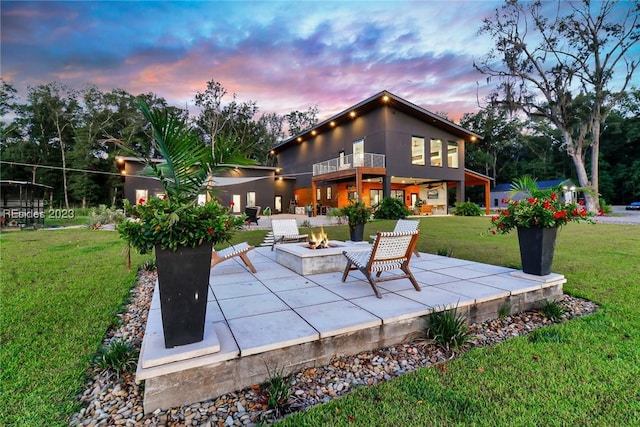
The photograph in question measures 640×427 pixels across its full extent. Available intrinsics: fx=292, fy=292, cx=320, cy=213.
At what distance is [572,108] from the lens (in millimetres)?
19578

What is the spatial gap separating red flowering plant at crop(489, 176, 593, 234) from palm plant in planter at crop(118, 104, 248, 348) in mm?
3386

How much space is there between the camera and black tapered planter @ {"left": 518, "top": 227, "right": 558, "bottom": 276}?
3473mm

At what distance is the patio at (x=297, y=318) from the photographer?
1.78 metres

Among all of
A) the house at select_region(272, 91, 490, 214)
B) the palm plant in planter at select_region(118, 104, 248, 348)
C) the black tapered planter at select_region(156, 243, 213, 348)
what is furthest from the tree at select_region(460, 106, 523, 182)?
the black tapered planter at select_region(156, 243, 213, 348)

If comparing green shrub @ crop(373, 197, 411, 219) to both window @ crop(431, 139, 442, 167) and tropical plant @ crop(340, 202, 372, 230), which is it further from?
tropical plant @ crop(340, 202, 372, 230)

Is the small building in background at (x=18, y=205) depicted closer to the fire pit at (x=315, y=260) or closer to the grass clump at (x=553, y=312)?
the fire pit at (x=315, y=260)

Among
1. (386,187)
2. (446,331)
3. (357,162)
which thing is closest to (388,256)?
(446,331)

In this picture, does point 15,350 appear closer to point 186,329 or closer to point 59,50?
point 186,329

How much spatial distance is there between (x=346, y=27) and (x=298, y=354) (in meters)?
10.4

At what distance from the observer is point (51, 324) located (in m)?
2.89

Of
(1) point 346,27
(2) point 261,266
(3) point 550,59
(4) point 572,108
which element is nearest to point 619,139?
(4) point 572,108

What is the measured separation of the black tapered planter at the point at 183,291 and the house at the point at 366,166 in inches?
437

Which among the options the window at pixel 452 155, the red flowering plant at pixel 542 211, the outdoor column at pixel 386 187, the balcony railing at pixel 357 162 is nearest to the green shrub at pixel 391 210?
the outdoor column at pixel 386 187

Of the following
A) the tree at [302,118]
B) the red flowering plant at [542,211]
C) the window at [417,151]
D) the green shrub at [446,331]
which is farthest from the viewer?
the tree at [302,118]
